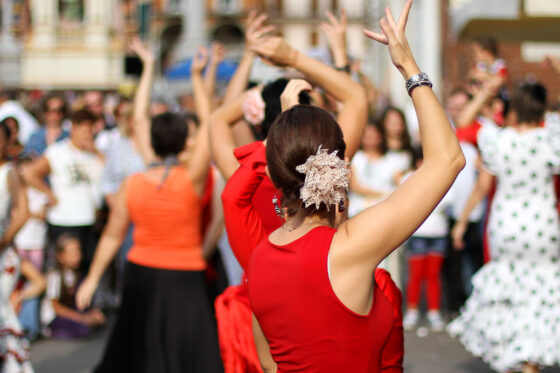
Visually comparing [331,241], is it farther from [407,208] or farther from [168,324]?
[168,324]

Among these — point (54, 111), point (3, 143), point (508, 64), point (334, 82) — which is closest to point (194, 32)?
point (508, 64)

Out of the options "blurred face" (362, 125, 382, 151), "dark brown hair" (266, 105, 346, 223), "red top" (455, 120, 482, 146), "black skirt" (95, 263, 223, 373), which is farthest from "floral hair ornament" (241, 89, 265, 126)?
"blurred face" (362, 125, 382, 151)

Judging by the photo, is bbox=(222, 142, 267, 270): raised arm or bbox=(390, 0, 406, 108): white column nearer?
bbox=(222, 142, 267, 270): raised arm

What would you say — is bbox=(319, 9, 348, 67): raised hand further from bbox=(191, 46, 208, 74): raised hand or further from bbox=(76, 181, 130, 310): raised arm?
bbox=(76, 181, 130, 310): raised arm

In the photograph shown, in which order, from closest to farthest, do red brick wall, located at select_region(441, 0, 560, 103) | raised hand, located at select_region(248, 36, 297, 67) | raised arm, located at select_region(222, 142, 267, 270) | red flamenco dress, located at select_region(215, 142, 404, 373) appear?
red flamenco dress, located at select_region(215, 142, 404, 373) < raised arm, located at select_region(222, 142, 267, 270) < raised hand, located at select_region(248, 36, 297, 67) < red brick wall, located at select_region(441, 0, 560, 103)

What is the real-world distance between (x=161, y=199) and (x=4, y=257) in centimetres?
118

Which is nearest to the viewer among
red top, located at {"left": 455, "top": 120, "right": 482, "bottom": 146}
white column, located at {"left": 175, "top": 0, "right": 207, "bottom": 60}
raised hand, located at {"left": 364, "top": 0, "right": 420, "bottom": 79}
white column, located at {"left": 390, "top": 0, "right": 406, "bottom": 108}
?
raised hand, located at {"left": 364, "top": 0, "right": 420, "bottom": 79}

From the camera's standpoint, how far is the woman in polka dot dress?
5113mm

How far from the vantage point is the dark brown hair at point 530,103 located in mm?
5336

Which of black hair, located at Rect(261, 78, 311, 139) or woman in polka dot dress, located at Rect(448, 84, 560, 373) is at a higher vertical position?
black hair, located at Rect(261, 78, 311, 139)

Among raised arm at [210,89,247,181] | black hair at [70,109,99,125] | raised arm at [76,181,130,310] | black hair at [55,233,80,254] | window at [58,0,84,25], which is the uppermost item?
window at [58,0,84,25]

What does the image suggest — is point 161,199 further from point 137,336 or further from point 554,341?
point 554,341

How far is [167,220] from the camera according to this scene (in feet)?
15.0

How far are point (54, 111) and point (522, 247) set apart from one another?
541cm
